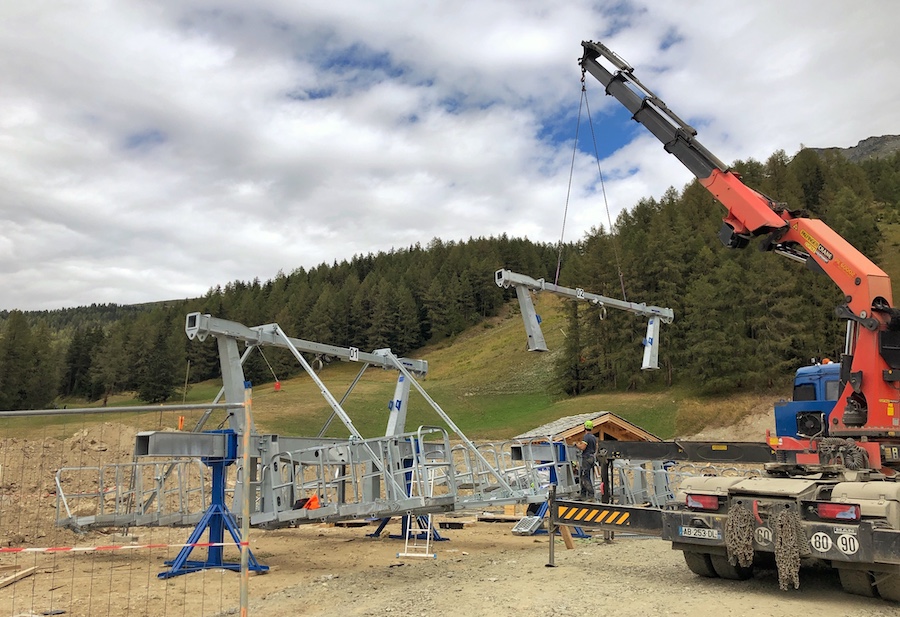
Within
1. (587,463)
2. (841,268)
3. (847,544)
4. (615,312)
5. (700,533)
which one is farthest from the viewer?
(615,312)

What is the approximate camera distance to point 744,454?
11.4 metres

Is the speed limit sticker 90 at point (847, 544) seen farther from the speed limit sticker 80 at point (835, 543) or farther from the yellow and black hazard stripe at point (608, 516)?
the yellow and black hazard stripe at point (608, 516)

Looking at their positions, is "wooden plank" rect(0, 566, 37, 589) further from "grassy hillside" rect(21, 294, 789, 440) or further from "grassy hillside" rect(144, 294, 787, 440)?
"grassy hillside" rect(144, 294, 787, 440)

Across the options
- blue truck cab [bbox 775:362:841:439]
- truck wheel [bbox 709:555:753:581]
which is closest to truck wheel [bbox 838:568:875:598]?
truck wheel [bbox 709:555:753:581]

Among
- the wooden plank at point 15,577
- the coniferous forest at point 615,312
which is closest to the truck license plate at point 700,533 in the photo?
the coniferous forest at point 615,312

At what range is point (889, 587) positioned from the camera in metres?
7.21

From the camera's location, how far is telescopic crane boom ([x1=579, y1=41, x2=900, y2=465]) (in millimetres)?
10391

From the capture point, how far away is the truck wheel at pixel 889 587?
23.4 ft

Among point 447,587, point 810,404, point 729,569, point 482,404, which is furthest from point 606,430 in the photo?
point 482,404

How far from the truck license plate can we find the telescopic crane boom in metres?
3.52

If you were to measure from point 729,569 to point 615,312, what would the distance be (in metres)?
50.5

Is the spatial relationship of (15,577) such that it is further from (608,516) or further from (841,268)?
(841,268)

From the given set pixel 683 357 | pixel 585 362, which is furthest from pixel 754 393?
pixel 585 362

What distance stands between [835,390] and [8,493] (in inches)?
822
